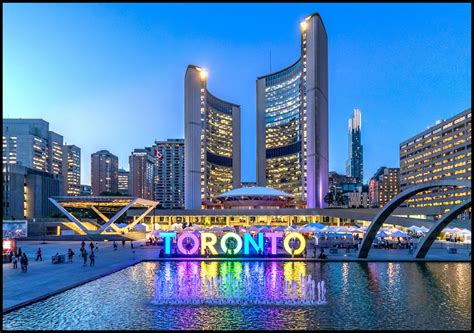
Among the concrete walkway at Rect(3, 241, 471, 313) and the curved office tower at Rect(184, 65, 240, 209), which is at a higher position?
the curved office tower at Rect(184, 65, 240, 209)

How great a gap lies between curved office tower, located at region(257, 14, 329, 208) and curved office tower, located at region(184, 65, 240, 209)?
14703 mm

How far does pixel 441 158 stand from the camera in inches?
5659

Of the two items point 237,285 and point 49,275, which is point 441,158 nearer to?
point 237,285

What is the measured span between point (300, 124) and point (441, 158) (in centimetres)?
5313

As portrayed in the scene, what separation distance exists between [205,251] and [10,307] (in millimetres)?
21327

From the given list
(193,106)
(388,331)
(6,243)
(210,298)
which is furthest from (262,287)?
(193,106)

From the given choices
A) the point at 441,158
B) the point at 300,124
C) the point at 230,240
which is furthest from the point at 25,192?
the point at 441,158

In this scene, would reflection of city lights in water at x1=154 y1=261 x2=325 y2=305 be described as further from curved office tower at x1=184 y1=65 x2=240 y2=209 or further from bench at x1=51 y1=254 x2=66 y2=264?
curved office tower at x1=184 y1=65 x2=240 y2=209

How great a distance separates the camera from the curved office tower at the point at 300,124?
131 meters

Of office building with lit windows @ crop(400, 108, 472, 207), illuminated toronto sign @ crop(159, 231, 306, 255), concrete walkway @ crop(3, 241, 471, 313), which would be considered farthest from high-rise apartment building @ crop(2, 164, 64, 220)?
office building with lit windows @ crop(400, 108, 472, 207)

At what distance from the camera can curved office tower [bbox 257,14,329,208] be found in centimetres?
13125

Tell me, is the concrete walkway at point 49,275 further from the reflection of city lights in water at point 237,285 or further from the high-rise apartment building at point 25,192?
the high-rise apartment building at point 25,192

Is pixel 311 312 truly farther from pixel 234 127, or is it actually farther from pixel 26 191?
pixel 234 127

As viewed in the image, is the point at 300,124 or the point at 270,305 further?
the point at 300,124
